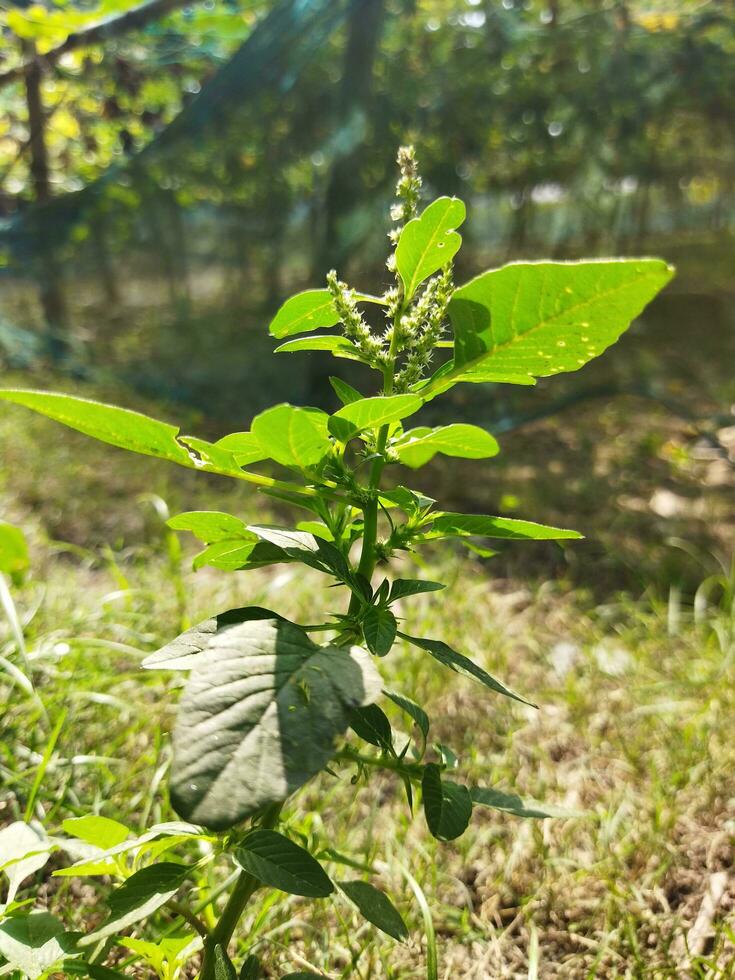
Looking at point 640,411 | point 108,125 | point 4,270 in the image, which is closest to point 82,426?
point 640,411

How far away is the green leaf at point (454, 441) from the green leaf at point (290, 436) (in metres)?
0.07

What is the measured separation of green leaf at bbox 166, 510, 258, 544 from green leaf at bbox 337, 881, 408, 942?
0.33m

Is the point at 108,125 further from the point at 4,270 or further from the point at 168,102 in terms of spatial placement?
the point at 4,270

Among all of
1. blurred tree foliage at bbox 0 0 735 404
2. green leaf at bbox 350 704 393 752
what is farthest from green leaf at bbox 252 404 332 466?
blurred tree foliage at bbox 0 0 735 404

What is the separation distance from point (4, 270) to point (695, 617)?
142 inches

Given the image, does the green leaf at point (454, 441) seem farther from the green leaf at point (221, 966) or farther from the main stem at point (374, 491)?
the green leaf at point (221, 966)

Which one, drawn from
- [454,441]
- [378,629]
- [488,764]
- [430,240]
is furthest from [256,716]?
[488,764]

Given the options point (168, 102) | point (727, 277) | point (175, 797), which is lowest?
point (727, 277)

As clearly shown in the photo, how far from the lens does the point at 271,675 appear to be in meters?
0.44

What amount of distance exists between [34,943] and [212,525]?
38 cm

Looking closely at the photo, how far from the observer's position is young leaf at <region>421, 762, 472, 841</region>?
1.82ft

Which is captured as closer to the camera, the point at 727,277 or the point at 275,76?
the point at 275,76

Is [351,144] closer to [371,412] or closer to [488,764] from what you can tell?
[488,764]

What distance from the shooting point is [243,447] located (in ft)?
1.82
